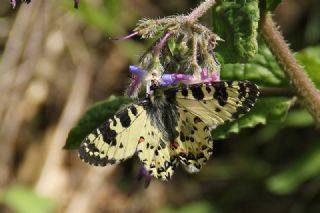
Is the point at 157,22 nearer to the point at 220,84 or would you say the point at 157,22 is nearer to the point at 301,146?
the point at 220,84

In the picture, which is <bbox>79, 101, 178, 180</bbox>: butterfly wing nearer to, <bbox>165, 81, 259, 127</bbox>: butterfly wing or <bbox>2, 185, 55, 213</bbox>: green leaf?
<bbox>165, 81, 259, 127</bbox>: butterfly wing

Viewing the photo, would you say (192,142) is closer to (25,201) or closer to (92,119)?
(92,119)

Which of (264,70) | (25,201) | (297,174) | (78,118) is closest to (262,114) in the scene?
(264,70)

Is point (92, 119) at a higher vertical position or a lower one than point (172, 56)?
lower

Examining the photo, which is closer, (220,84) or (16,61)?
(220,84)

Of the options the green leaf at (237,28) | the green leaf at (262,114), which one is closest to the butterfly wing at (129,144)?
the green leaf at (237,28)

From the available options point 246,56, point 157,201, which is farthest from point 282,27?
point 246,56

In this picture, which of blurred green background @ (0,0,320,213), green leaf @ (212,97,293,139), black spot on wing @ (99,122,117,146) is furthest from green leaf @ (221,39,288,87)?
blurred green background @ (0,0,320,213)
